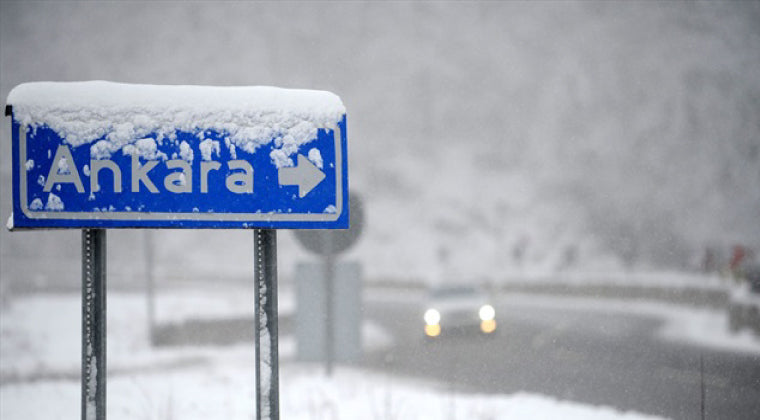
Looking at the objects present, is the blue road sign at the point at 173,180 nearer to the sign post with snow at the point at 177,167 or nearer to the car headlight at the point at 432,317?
the sign post with snow at the point at 177,167

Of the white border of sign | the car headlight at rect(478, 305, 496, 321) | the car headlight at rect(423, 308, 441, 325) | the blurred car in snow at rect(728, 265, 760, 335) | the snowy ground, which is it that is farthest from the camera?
the blurred car in snow at rect(728, 265, 760, 335)

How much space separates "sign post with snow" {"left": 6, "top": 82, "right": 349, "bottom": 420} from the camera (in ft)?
7.52

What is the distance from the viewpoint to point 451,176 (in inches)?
5674

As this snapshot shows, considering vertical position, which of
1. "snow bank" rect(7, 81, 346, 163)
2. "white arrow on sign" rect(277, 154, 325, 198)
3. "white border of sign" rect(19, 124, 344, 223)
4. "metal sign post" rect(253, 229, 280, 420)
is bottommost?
"metal sign post" rect(253, 229, 280, 420)

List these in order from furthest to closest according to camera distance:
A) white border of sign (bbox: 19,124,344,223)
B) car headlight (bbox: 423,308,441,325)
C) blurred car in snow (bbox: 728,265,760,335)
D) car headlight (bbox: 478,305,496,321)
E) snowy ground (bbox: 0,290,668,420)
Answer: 1. blurred car in snow (bbox: 728,265,760,335)
2. car headlight (bbox: 423,308,441,325)
3. car headlight (bbox: 478,305,496,321)
4. snowy ground (bbox: 0,290,668,420)
5. white border of sign (bbox: 19,124,344,223)

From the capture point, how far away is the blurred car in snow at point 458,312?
13.1m

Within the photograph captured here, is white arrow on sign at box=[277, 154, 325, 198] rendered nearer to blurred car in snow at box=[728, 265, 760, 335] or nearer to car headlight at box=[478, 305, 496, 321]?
car headlight at box=[478, 305, 496, 321]

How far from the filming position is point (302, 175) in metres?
2.33

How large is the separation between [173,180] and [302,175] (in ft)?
1.61

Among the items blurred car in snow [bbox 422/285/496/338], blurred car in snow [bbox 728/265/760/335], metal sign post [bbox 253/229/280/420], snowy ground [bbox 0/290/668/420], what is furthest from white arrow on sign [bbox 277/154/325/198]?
blurred car in snow [bbox 728/265/760/335]

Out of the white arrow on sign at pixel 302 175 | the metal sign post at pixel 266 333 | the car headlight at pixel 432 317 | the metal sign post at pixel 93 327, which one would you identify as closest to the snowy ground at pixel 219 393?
Result: the metal sign post at pixel 93 327

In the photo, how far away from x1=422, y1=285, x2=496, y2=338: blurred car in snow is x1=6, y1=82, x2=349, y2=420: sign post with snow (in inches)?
429

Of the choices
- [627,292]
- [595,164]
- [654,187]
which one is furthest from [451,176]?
[627,292]

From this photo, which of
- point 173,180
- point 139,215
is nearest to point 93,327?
point 139,215
